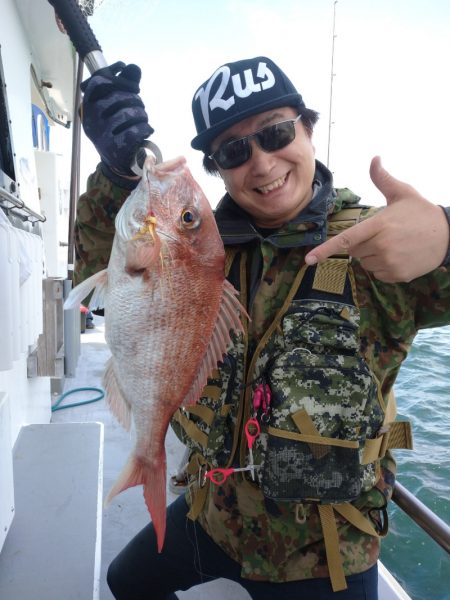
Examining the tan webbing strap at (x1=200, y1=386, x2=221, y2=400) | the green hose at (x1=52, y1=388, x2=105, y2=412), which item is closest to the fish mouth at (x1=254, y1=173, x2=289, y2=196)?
the tan webbing strap at (x1=200, y1=386, x2=221, y2=400)

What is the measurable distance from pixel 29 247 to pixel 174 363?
123cm

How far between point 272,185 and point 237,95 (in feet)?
1.23

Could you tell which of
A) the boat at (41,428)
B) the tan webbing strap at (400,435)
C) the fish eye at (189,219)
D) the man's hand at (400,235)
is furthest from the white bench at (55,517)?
the man's hand at (400,235)

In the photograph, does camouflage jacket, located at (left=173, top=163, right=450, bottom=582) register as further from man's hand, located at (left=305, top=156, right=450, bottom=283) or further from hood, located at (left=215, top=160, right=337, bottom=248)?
man's hand, located at (left=305, top=156, right=450, bottom=283)

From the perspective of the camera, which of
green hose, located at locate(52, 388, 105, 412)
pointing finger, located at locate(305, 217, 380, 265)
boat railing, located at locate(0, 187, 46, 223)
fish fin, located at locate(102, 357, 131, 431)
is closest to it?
pointing finger, located at locate(305, 217, 380, 265)

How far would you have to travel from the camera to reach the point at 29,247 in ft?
7.55

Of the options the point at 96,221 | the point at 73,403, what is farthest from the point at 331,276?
the point at 73,403

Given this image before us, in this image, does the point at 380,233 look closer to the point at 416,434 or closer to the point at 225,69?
the point at 225,69

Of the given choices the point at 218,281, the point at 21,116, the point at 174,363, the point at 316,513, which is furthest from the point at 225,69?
the point at 21,116

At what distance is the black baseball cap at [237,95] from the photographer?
5.69 ft

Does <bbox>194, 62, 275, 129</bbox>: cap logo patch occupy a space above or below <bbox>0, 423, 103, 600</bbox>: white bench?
above

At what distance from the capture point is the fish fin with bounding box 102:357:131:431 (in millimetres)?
1620

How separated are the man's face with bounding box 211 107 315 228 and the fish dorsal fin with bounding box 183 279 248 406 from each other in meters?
0.45

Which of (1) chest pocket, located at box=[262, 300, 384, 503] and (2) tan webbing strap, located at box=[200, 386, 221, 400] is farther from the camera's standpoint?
(2) tan webbing strap, located at box=[200, 386, 221, 400]
